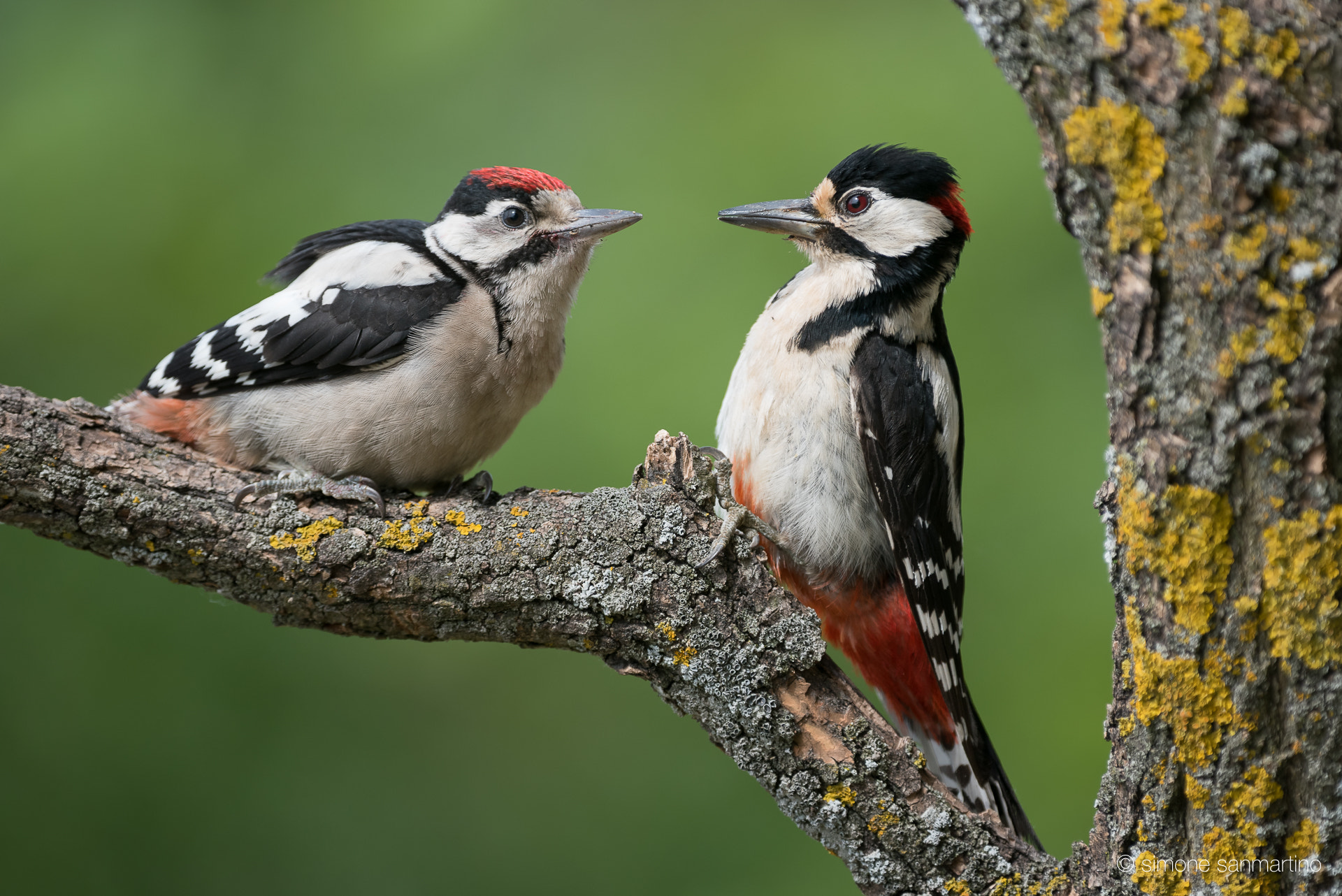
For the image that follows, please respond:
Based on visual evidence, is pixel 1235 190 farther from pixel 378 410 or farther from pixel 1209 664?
pixel 378 410

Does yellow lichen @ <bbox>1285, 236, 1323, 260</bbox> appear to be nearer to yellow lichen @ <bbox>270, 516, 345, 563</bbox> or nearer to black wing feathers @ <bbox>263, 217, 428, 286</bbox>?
yellow lichen @ <bbox>270, 516, 345, 563</bbox>

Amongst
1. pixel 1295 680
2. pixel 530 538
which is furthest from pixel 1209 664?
pixel 530 538

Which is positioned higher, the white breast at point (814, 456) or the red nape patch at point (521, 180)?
the red nape patch at point (521, 180)

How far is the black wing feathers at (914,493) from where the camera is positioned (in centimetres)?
172

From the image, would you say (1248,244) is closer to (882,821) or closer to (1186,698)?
(1186,698)

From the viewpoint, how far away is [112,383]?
277cm

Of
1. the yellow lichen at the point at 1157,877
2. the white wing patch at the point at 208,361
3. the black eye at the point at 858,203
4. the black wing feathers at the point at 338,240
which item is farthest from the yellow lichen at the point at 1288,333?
the white wing patch at the point at 208,361

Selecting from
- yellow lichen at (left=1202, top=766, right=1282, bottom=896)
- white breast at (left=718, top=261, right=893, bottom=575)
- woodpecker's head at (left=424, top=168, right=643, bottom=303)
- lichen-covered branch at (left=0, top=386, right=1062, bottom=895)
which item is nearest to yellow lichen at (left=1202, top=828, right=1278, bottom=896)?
yellow lichen at (left=1202, top=766, right=1282, bottom=896)

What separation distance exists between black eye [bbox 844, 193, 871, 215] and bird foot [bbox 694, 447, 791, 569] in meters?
0.50

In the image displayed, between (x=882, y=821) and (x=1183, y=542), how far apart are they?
1.85 feet

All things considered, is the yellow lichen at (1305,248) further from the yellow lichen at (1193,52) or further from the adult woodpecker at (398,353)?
the adult woodpecker at (398,353)

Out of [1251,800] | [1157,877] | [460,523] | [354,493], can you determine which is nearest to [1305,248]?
[1251,800]

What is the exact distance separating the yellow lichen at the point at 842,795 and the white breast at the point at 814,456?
0.45 metres

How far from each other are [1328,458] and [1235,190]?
290 mm
